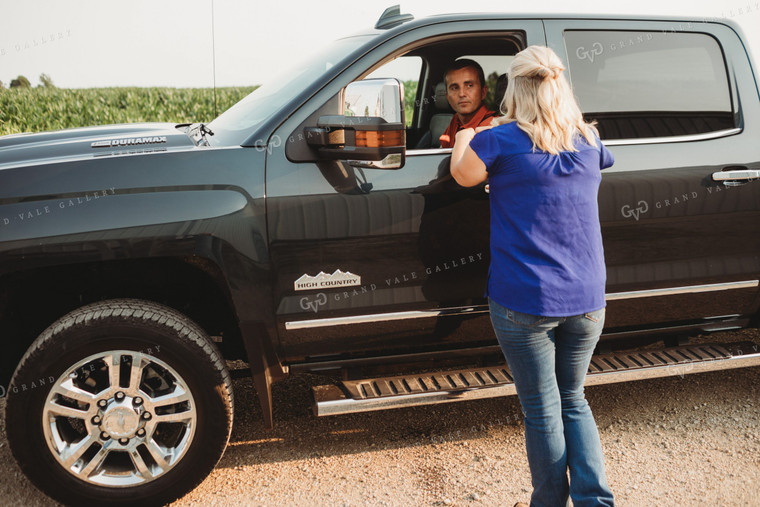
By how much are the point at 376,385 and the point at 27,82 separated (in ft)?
89.6

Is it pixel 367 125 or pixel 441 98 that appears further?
pixel 441 98

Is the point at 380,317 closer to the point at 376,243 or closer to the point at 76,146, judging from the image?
the point at 376,243

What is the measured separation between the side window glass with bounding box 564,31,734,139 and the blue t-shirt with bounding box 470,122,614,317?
100 centimetres

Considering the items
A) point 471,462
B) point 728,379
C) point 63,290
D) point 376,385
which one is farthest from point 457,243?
point 728,379

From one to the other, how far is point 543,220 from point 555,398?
0.64 metres

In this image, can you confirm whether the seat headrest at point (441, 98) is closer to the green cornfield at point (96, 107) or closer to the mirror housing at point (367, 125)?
the mirror housing at point (367, 125)

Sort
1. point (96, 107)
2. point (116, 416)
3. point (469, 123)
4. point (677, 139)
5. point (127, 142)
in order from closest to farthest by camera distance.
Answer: point (116, 416) → point (127, 142) → point (677, 139) → point (469, 123) → point (96, 107)

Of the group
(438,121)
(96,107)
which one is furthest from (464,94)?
(96,107)

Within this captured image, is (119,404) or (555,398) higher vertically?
(555,398)

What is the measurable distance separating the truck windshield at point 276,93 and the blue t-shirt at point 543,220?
1.01 metres

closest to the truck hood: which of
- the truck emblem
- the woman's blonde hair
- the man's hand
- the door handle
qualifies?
the truck emblem

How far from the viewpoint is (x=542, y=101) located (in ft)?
6.72

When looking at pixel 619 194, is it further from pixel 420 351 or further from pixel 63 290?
pixel 63 290

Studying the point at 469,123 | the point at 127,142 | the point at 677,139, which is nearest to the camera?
the point at 127,142
